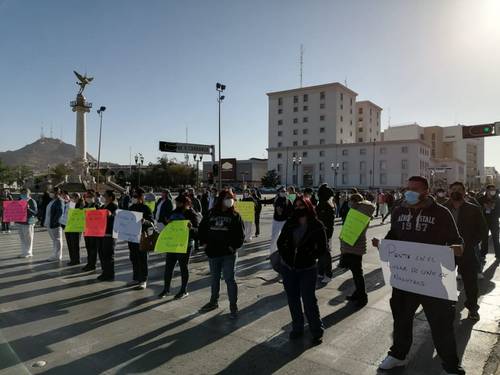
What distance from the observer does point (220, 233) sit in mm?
6016

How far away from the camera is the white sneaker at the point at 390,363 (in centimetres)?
423

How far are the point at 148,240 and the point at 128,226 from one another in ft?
1.88

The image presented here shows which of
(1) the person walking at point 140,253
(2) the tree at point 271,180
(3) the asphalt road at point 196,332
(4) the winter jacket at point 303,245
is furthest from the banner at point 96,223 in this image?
(2) the tree at point 271,180

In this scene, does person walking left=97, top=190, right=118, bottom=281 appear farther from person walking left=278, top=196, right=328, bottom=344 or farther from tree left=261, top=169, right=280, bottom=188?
tree left=261, top=169, right=280, bottom=188

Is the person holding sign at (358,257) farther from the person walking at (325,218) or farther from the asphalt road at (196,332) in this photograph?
the person walking at (325,218)

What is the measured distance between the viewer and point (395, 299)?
14.1 feet

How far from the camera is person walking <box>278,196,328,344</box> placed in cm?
489

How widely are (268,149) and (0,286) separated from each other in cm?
9823

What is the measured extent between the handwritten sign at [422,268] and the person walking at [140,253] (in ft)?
16.3

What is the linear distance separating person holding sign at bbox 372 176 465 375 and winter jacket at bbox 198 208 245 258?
2.48 meters

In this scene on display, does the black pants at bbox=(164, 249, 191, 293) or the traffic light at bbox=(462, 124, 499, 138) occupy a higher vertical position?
the traffic light at bbox=(462, 124, 499, 138)

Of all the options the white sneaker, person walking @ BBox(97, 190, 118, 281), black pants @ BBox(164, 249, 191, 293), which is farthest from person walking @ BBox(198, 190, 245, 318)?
person walking @ BBox(97, 190, 118, 281)

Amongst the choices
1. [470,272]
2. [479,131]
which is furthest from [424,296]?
[479,131]

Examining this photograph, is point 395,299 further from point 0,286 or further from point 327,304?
point 0,286
